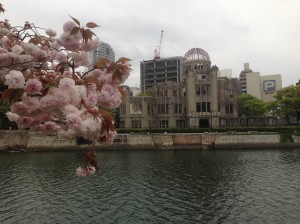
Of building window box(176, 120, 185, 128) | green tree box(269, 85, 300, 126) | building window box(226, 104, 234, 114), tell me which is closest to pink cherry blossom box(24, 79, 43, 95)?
building window box(176, 120, 185, 128)

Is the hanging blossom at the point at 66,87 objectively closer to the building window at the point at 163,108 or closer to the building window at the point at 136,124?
the building window at the point at 136,124

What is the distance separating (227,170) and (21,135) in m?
43.7

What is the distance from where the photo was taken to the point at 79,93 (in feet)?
17.1

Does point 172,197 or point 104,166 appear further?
point 104,166

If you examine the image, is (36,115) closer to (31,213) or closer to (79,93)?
(79,93)

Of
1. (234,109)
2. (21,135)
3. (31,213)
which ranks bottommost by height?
(31,213)

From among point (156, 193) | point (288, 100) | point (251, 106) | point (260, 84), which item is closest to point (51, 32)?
point (156, 193)

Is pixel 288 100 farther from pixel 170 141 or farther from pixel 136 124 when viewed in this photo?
pixel 136 124

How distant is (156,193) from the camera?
26.6 metres

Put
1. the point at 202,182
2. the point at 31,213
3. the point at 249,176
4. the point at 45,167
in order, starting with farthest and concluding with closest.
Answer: the point at 45,167, the point at 249,176, the point at 202,182, the point at 31,213

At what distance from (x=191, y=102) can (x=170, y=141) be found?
58.1ft

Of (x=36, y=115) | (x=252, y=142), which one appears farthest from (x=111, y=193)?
(x=252, y=142)

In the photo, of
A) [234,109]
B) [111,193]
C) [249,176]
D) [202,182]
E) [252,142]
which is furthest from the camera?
[234,109]

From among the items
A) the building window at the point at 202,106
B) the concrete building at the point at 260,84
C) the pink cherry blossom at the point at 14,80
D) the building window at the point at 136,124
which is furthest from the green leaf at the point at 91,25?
the concrete building at the point at 260,84
